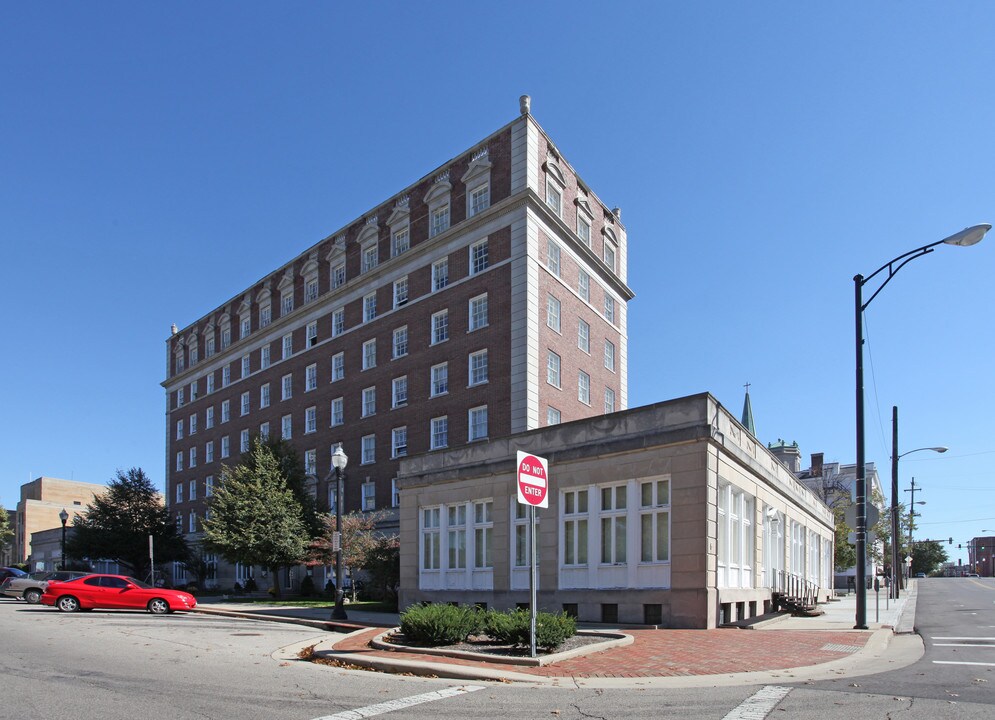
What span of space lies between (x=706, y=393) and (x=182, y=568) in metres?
55.3

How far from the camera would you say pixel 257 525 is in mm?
41625

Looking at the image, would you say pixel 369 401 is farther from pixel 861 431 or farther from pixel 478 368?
pixel 861 431

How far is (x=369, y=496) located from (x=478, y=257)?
15108 mm

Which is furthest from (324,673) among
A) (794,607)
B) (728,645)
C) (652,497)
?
(794,607)

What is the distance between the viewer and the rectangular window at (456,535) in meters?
26.2

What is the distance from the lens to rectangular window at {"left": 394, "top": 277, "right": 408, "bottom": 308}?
4716 centimetres

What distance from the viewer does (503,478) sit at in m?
24.8

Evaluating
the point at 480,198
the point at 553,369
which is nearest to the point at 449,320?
the point at 553,369

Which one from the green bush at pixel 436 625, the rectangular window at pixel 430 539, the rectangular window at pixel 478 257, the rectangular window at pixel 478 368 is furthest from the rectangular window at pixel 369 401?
the green bush at pixel 436 625

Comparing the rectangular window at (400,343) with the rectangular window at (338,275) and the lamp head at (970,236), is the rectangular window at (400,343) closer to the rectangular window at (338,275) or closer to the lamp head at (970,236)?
the rectangular window at (338,275)

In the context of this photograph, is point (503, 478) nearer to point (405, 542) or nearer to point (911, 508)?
point (405, 542)

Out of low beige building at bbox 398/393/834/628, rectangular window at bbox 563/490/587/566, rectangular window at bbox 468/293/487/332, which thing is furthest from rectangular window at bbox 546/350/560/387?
rectangular window at bbox 563/490/587/566

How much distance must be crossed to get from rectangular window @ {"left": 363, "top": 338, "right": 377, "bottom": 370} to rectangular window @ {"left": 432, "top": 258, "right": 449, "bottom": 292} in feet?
20.3

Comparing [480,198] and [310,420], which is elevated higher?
[480,198]
